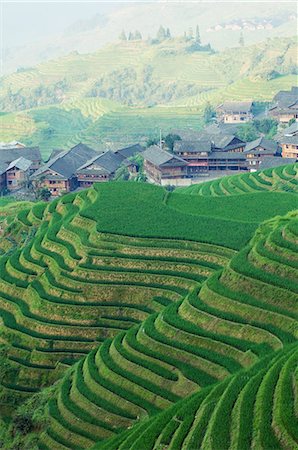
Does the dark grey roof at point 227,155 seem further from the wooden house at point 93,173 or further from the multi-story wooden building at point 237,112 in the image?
the multi-story wooden building at point 237,112

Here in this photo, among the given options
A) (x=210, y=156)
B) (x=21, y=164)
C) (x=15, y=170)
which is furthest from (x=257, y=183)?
(x=15, y=170)

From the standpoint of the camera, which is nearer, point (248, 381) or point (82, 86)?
point (248, 381)

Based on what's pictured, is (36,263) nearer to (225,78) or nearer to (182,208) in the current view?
(182,208)

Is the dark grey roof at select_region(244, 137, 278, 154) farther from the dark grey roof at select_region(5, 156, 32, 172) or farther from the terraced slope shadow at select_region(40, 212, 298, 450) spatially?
the terraced slope shadow at select_region(40, 212, 298, 450)

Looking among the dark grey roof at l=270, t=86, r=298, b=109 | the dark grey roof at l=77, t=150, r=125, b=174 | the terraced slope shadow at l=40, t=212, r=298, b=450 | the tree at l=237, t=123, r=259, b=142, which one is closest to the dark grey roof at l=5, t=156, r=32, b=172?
the dark grey roof at l=77, t=150, r=125, b=174

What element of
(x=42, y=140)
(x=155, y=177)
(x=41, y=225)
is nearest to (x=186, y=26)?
(x=42, y=140)
